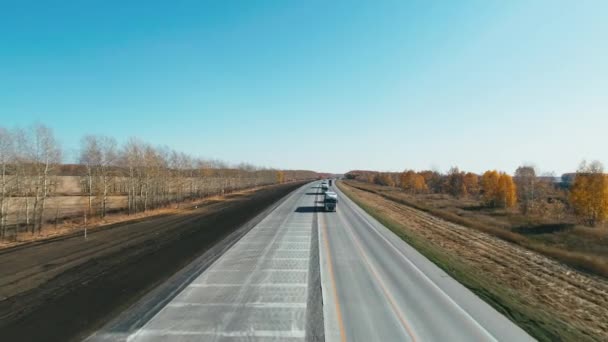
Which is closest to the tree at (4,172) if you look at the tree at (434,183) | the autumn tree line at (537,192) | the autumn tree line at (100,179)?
the autumn tree line at (100,179)

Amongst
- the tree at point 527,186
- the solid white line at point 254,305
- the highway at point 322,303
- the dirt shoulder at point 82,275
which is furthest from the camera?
the tree at point 527,186

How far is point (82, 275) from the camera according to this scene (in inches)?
521

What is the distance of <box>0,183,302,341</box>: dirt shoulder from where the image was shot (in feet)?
29.2

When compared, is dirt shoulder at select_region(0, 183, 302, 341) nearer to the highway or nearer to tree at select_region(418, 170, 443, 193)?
the highway

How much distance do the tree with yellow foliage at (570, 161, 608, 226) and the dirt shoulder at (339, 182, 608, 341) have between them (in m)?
30.4

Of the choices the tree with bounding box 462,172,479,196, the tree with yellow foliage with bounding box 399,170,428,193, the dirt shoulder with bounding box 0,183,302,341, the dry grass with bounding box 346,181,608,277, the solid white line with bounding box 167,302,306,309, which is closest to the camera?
the dirt shoulder with bounding box 0,183,302,341

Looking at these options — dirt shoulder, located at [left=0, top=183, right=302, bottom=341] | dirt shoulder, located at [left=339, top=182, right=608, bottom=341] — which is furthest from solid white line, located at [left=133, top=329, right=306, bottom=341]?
dirt shoulder, located at [left=339, top=182, right=608, bottom=341]

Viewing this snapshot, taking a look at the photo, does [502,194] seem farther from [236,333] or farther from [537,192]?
[236,333]

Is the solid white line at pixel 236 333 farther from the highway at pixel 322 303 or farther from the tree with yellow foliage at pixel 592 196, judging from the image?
the tree with yellow foliage at pixel 592 196

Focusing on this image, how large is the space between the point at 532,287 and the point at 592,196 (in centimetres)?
4114

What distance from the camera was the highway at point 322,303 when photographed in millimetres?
8109

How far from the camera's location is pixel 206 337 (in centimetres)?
783

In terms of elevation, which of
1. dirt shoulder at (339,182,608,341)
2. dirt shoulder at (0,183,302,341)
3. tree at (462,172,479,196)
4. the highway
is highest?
tree at (462,172,479,196)

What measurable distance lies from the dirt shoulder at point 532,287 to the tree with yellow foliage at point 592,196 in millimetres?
30392
